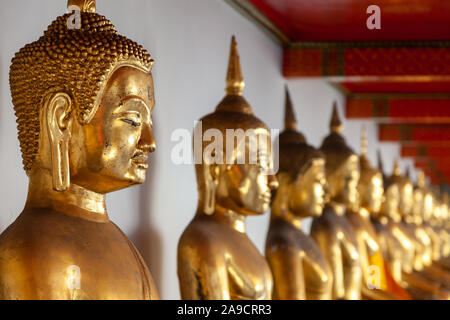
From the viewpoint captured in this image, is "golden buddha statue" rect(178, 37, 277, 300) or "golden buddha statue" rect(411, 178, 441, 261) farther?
"golden buddha statue" rect(411, 178, 441, 261)

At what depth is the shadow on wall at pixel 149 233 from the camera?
111 inches

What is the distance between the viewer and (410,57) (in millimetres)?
4375

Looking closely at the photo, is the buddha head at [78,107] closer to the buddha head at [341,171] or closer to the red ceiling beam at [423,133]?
the buddha head at [341,171]

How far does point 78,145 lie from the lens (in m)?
1.93

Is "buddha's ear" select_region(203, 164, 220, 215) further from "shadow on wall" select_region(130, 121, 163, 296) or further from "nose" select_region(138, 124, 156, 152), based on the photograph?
"nose" select_region(138, 124, 156, 152)

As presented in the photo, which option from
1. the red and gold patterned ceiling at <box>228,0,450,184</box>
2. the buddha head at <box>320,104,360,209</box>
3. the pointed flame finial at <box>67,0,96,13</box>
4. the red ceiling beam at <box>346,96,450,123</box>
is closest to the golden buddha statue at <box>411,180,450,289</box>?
the red ceiling beam at <box>346,96,450,123</box>

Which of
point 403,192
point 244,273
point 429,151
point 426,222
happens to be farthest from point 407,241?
point 429,151

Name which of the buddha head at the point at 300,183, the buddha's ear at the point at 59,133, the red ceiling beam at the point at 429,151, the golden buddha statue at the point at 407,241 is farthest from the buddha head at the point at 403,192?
the buddha's ear at the point at 59,133

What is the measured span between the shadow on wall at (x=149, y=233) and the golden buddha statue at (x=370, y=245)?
1626 millimetres

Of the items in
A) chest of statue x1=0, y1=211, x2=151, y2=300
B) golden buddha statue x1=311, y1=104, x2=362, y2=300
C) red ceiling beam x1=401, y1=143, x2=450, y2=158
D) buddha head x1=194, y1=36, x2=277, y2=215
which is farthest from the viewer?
red ceiling beam x1=401, y1=143, x2=450, y2=158

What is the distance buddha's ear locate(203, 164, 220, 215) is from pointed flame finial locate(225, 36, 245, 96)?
313 mm

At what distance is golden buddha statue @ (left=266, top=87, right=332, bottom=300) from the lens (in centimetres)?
340
